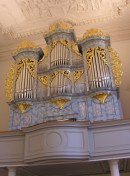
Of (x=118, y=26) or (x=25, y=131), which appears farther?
(x=118, y=26)

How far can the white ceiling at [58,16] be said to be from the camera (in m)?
8.22

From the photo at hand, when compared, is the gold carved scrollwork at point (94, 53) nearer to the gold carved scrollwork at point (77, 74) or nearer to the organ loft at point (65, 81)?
the organ loft at point (65, 81)

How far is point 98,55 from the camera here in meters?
6.98

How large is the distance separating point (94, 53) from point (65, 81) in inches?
45.0

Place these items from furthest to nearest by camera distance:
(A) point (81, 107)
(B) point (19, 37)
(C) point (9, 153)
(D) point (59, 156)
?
(B) point (19, 37) < (A) point (81, 107) < (C) point (9, 153) < (D) point (59, 156)

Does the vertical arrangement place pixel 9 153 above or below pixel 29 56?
below

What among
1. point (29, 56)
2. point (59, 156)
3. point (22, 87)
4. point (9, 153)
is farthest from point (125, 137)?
point (29, 56)

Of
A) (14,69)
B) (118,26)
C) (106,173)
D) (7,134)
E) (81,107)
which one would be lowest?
(106,173)

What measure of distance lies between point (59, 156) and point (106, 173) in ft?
8.17

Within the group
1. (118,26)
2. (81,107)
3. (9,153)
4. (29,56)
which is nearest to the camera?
(9,153)

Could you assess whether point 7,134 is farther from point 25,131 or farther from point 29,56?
point 29,56

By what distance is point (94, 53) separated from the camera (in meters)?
7.04

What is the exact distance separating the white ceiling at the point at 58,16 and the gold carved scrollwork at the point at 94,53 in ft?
6.35

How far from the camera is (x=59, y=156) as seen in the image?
4988 mm
